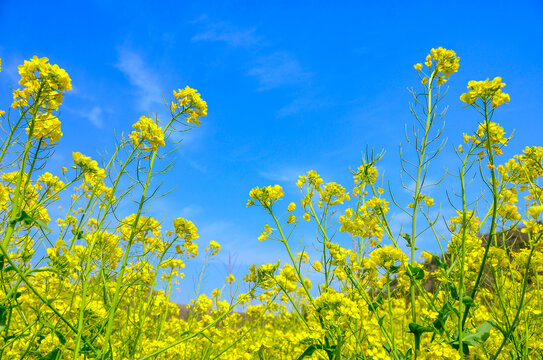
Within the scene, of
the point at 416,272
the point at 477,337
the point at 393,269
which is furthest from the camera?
the point at 393,269

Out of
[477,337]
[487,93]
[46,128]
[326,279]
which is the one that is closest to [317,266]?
[326,279]

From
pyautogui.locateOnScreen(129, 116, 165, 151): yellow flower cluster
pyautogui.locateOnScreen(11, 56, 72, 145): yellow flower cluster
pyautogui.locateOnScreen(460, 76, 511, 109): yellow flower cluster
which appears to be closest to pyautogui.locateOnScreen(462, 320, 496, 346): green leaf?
pyautogui.locateOnScreen(460, 76, 511, 109): yellow flower cluster

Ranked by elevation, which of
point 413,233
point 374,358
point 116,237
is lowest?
point 374,358

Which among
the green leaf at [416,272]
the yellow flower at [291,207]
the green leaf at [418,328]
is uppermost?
the yellow flower at [291,207]

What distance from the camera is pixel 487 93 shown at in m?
2.03

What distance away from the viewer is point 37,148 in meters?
2.03

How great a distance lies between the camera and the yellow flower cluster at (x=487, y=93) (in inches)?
79.0

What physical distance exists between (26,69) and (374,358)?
2382 mm

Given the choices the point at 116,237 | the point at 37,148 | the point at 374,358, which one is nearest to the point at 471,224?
the point at 374,358

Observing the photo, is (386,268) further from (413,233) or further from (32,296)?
(32,296)

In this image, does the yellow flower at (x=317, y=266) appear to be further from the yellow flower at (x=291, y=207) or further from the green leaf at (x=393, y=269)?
the green leaf at (x=393, y=269)

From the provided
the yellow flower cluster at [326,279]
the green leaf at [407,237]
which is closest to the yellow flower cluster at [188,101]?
the yellow flower cluster at [326,279]

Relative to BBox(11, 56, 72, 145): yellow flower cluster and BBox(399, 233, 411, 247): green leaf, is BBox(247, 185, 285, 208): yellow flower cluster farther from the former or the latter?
BBox(11, 56, 72, 145): yellow flower cluster

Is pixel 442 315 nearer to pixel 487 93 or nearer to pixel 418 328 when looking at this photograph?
pixel 418 328
